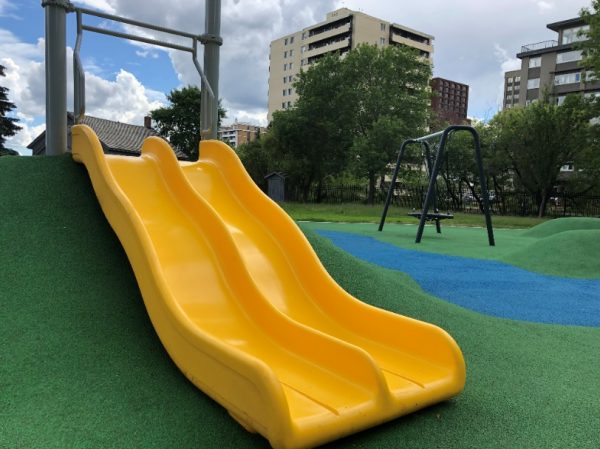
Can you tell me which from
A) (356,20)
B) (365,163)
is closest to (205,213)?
(365,163)

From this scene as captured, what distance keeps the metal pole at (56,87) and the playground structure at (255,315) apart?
0.59 m

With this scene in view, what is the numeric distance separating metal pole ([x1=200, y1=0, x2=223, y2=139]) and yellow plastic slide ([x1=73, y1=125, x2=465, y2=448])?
1.07 meters

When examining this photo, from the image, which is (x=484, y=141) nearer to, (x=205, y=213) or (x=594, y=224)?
(x=594, y=224)

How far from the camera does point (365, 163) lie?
1110 inches

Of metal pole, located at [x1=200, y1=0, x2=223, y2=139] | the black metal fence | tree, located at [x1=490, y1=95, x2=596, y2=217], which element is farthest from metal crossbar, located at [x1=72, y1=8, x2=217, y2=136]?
tree, located at [x1=490, y1=95, x2=596, y2=217]

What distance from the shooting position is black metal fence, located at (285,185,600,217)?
1107 inches

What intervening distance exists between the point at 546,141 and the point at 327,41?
52997mm

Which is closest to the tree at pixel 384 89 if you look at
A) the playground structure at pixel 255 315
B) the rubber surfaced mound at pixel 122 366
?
the playground structure at pixel 255 315

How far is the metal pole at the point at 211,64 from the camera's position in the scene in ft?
17.7

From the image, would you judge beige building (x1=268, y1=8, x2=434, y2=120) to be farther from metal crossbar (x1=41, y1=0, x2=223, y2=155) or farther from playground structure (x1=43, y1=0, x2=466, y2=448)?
playground structure (x1=43, y1=0, x2=466, y2=448)

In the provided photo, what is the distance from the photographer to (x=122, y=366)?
8.29 ft

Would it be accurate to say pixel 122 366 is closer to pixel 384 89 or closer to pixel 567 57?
pixel 384 89

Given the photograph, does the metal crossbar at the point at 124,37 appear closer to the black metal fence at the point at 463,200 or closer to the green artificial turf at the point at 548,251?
the green artificial turf at the point at 548,251

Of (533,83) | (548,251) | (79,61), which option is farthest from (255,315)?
(533,83)
